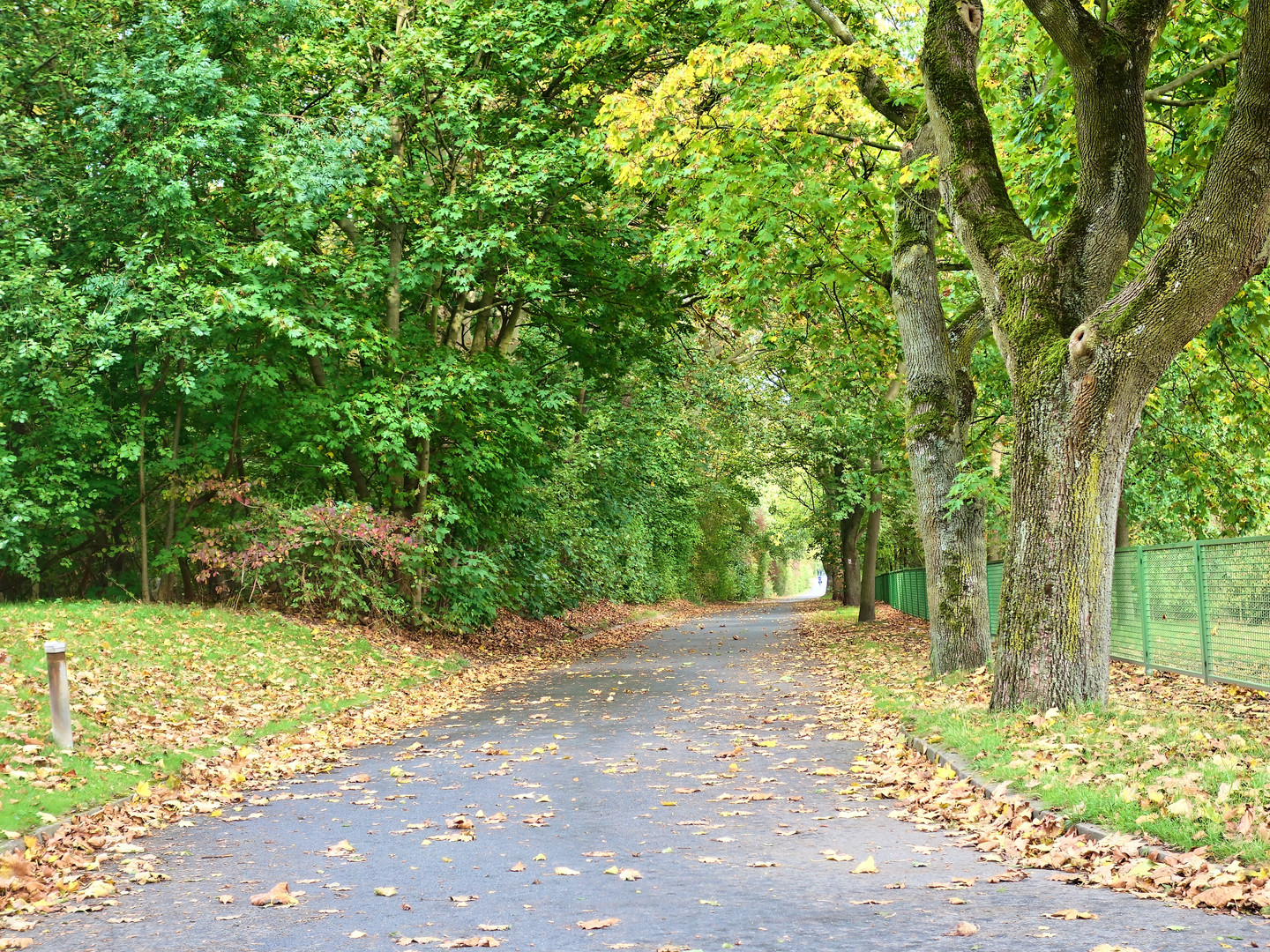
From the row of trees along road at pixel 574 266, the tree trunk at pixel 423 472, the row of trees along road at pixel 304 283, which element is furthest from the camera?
the tree trunk at pixel 423 472

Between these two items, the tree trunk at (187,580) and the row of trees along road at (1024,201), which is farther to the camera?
the tree trunk at (187,580)

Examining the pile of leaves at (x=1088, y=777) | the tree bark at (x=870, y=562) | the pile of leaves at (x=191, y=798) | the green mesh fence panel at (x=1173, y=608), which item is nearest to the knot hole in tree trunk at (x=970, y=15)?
the green mesh fence panel at (x=1173, y=608)

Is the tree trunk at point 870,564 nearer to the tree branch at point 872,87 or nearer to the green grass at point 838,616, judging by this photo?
the green grass at point 838,616

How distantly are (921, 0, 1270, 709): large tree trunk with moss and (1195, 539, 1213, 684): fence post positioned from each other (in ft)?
8.46

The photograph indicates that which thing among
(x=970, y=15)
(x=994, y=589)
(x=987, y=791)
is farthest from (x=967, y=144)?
(x=994, y=589)

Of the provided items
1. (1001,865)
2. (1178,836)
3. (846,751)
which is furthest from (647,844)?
(846,751)

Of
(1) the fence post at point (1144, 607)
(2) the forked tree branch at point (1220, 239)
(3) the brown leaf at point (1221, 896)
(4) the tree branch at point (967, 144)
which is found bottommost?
(3) the brown leaf at point (1221, 896)

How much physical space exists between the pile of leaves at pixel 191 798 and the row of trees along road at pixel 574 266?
3.91 metres

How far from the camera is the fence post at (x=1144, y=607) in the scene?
528 inches

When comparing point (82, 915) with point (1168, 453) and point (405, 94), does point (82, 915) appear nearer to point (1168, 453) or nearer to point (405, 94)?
point (405, 94)

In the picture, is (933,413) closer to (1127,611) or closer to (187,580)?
(1127,611)

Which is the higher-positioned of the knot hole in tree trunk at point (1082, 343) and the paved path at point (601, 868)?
the knot hole in tree trunk at point (1082, 343)

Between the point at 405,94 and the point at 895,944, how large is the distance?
17.2 m

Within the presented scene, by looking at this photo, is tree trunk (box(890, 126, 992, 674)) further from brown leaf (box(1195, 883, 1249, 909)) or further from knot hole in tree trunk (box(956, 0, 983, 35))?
brown leaf (box(1195, 883, 1249, 909))
